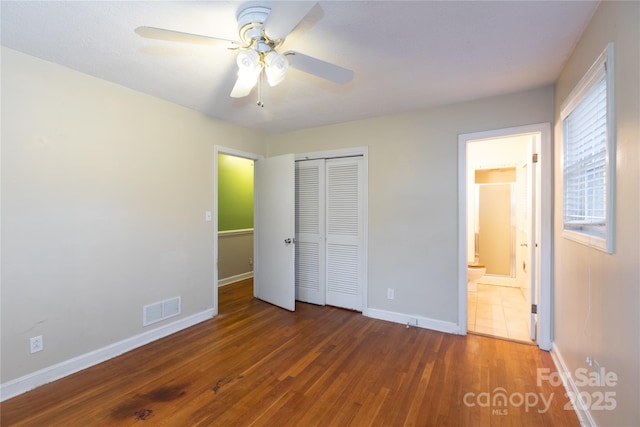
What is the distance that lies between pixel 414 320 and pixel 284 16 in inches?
119

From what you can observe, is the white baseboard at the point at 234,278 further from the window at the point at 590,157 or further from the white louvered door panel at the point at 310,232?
the window at the point at 590,157

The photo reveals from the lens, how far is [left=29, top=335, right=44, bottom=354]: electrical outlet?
79.7 inches

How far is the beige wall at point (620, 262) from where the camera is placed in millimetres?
1138

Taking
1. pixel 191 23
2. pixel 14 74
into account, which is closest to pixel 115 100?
pixel 14 74

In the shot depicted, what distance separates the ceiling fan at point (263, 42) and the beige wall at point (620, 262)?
125 centimetres

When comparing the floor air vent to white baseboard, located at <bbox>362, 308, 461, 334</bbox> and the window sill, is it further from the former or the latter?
the window sill

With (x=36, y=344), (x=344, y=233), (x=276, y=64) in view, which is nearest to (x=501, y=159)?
(x=344, y=233)

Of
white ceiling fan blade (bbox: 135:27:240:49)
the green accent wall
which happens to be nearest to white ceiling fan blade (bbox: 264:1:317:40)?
white ceiling fan blade (bbox: 135:27:240:49)

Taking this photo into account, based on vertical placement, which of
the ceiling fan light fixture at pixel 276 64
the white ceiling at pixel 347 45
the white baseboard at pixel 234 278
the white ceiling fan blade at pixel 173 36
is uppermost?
the white ceiling at pixel 347 45

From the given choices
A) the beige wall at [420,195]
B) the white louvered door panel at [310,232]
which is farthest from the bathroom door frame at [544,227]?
the white louvered door panel at [310,232]

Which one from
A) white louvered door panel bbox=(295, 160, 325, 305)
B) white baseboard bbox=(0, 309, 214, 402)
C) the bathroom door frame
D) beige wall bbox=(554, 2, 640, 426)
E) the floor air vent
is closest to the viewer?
beige wall bbox=(554, 2, 640, 426)

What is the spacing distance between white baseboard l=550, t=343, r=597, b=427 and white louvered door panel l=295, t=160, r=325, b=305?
7.90 feet

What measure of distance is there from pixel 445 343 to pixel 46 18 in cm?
381

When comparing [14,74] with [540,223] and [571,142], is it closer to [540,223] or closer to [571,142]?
[571,142]
